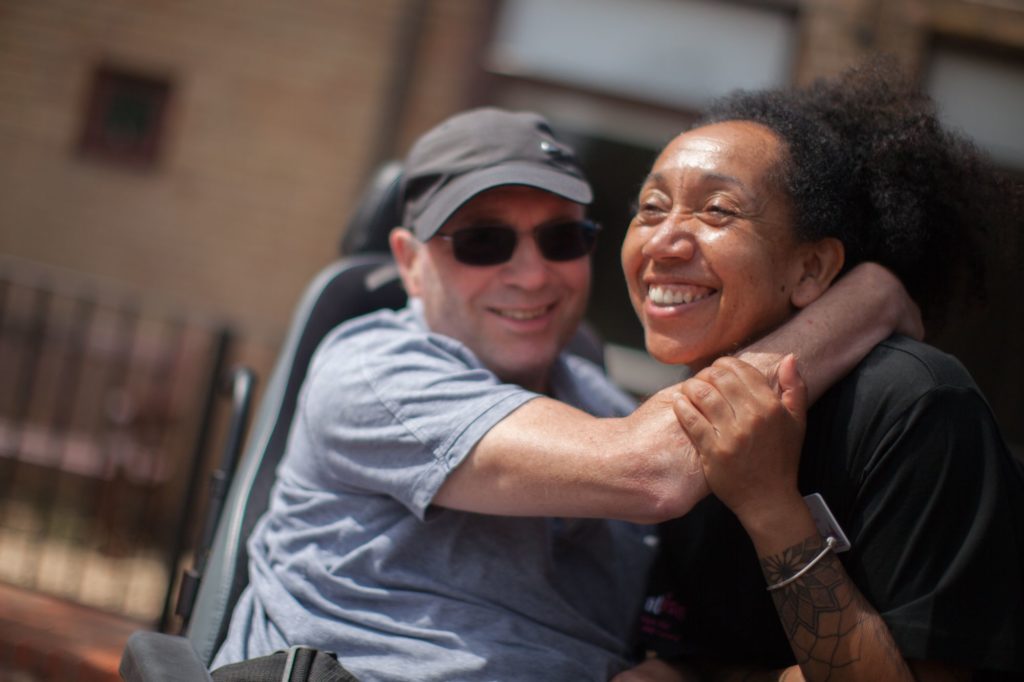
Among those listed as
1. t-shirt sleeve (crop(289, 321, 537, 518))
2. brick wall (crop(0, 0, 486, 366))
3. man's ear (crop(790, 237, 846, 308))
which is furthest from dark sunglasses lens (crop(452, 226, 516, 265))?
brick wall (crop(0, 0, 486, 366))

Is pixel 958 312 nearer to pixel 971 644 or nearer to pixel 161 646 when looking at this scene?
pixel 971 644

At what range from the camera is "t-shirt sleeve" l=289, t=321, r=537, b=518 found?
6.25ft

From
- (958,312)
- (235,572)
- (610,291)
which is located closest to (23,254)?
(610,291)

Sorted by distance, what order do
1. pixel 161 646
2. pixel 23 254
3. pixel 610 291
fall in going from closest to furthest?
pixel 161 646 → pixel 610 291 → pixel 23 254

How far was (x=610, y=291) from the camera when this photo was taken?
6188mm

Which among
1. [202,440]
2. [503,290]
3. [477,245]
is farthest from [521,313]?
[202,440]

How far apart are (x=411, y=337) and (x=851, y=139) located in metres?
0.93

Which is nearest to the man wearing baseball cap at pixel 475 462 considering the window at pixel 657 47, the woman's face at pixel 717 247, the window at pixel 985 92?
the woman's face at pixel 717 247

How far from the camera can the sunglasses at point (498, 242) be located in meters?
2.29

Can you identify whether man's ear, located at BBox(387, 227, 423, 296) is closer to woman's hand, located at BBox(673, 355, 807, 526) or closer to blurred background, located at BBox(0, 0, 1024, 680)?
woman's hand, located at BBox(673, 355, 807, 526)

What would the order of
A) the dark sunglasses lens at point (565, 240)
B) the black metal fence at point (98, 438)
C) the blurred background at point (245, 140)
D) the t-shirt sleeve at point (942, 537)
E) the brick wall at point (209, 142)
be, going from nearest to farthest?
1. the t-shirt sleeve at point (942, 537)
2. the dark sunglasses lens at point (565, 240)
3. the black metal fence at point (98, 438)
4. the blurred background at point (245, 140)
5. the brick wall at point (209, 142)

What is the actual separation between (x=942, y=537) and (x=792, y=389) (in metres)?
0.31

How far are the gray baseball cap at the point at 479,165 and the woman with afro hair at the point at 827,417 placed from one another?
0.32 meters

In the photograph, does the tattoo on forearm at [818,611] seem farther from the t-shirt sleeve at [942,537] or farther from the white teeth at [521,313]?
the white teeth at [521,313]
